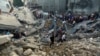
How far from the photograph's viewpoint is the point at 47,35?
62.7ft

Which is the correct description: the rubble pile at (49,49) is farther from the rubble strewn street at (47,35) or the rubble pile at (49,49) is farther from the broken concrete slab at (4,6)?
the broken concrete slab at (4,6)

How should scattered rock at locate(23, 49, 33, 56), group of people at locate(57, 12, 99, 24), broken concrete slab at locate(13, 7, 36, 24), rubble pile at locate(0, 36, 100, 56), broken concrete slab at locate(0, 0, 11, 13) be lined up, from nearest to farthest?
scattered rock at locate(23, 49, 33, 56) < rubble pile at locate(0, 36, 100, 56) < broken concrete slab at locate(0, 0, 11, 13) < broken concrete slab at locate(13, 7, 36, 24) < group of people at locate(57, 12, 99, 24)

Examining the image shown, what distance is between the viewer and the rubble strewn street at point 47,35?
48.0ft

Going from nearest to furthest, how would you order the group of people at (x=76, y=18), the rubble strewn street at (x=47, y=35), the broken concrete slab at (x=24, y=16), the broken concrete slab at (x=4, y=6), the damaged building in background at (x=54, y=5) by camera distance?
the rubble strewn street at (x=47, y=35), the broken concrete slab at (x=4, y=6), the broken concrete slab at (x=24, y=16), the group of people at (x=76, y=18), the damaged building in background at (x=54, y=5)

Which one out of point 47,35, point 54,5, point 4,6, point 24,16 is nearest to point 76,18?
point 24,16

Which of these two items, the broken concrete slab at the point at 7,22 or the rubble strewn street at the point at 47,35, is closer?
the rubble strewn street at the point at 47,35

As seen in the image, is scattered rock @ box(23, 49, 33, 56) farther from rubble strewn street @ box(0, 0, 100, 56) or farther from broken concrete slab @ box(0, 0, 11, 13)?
broken concrete slab @ box(0, 0, 11, 13)

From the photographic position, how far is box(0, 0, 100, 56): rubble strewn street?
A: 1462 centimetres

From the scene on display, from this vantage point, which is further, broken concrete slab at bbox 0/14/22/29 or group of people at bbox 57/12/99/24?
group of people at bbox 57/12/99/24

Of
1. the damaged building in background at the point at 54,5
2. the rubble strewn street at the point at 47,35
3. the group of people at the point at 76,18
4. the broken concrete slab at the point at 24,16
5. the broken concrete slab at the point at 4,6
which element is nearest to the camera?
the rubble strewn street at the point at 47,35

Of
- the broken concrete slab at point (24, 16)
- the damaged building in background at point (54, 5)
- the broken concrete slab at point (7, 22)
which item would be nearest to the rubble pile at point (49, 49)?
the broken concrete slab at point (7, 22)

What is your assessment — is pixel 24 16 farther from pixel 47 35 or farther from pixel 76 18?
pixel 47 35

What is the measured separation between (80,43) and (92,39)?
1669 millimetres

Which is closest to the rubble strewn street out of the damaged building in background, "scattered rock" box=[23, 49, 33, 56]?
"scattered rock" box=[23, 49, 33, 56]
